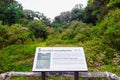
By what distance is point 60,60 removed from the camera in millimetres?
5535

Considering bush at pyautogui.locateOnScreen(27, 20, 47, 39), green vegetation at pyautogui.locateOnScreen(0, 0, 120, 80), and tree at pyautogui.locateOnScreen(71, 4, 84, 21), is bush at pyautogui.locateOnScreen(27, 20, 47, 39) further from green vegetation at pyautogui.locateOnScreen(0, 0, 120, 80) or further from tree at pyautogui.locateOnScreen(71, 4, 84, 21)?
tree at pyautogui.locateOnScreen(71, 4, 84, 21)

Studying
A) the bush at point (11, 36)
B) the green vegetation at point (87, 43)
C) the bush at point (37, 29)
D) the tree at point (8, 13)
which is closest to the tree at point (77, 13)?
the green vegetation at point (87, 43)

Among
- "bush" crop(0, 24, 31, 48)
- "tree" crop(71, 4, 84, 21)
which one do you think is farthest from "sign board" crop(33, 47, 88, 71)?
"tree" crop(71, 4, 84, 21)

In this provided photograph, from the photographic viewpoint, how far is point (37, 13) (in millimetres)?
20625

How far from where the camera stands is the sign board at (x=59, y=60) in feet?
17.5

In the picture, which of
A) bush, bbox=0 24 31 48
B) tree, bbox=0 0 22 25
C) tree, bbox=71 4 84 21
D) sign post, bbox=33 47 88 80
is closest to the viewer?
sign post, bbox=33 47 88 80

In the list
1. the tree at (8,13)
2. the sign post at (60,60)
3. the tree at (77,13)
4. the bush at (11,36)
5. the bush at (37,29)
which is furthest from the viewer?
the tree at (77,13)

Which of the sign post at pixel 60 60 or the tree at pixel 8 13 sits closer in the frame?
the sign post at pixel 60 60

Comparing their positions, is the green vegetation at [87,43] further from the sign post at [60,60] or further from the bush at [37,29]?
the sign post at [60,60]

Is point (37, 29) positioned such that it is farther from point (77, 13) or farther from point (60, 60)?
point (60, 60)

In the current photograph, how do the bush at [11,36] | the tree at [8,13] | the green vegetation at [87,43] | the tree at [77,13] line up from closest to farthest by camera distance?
the green vegetation at [87,43], the bush at [11,36], the tree at [8,13], the tree at [77,13]

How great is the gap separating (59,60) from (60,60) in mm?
19

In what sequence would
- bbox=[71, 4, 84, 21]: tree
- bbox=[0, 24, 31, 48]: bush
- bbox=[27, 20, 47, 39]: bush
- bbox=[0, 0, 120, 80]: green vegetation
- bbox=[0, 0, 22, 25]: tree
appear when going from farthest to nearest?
bbox=[71, 4, 84, 21]: tree < bbox=[0, 0, 22, 25]: tree < bbox=[27, 20, 47, 39]: bush < bbox=[0, 24, 31, 48]: bush < bbox=[0, 0, 120, 80]: green vegetation

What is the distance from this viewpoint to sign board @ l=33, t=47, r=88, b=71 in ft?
17.5
